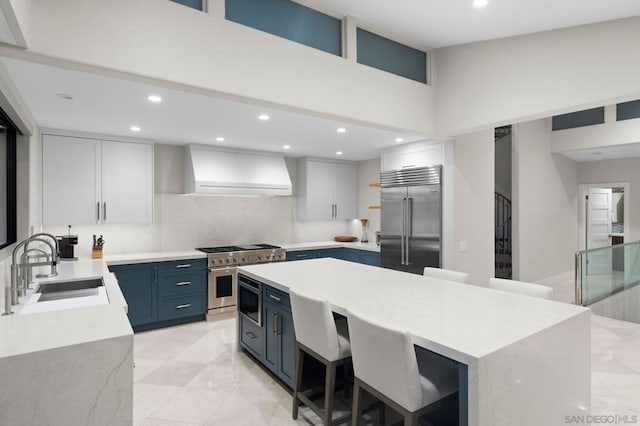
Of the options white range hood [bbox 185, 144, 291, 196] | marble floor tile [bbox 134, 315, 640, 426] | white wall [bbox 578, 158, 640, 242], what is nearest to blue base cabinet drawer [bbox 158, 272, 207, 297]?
marble floor tile [bbox 134, 315, 640, 426]

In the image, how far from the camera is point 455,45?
3.77 m

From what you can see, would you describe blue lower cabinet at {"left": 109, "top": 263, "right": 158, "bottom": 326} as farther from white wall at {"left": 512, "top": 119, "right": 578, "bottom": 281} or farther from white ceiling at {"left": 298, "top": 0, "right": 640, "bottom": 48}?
white wall at {"left": 512, "top": 119, "right": 578, "bottom": 281}

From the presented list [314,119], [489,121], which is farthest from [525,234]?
[314,119]

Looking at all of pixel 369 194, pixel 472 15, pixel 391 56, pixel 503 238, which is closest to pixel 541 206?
pixel 503 238

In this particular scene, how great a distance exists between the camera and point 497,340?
5.18 feet

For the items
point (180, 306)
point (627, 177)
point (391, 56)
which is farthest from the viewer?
point (627, 177)

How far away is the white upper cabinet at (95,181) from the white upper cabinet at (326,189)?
2.38 metres

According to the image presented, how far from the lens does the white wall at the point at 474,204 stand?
4.27 metres

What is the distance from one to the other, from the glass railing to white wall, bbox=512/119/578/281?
1559 mm

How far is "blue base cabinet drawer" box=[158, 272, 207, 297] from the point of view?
435 cm

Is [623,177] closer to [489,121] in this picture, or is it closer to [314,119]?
[489,121]

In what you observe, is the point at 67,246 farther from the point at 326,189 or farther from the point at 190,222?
the point at 326,189

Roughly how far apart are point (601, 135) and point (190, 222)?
736 centimetres

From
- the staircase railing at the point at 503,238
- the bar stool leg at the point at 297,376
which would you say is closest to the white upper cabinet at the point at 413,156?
the bar stool leg at the point at 297,376
